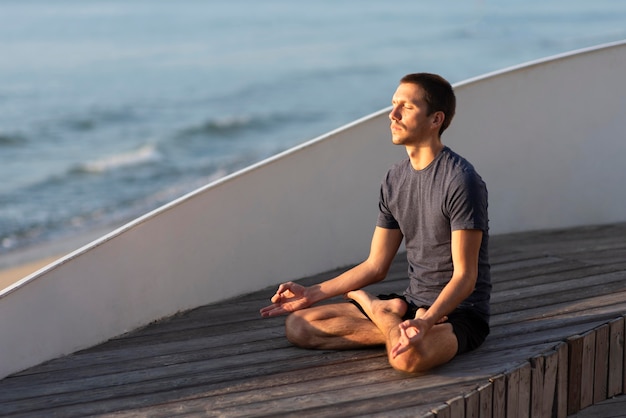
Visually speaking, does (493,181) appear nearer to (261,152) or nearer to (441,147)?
(441,147)

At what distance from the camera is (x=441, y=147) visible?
2971 mm

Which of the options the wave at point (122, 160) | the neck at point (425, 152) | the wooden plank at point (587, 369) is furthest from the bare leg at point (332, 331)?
the wave at point (122, 160)

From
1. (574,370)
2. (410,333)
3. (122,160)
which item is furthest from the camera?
(122,160)

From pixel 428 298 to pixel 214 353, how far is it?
74 centimetres

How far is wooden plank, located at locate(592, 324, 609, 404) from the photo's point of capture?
3.10 meters

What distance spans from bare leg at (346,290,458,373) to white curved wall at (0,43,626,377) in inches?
37.4

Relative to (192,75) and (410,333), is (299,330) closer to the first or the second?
(410,333)

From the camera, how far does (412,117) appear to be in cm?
289

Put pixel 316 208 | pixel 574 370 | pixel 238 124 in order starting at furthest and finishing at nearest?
pixel 238 124
pixel 316 208
pixel 574 370

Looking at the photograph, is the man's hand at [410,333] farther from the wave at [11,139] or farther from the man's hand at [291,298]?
the wave at [11,139]

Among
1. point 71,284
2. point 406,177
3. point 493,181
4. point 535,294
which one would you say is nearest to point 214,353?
point 71,284

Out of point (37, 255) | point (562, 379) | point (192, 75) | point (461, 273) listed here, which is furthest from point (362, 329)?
point (192, 75)

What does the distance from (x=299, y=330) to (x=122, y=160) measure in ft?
48.4

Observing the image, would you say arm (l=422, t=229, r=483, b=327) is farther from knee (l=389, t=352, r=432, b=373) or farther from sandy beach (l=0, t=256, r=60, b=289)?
sandy beach (l=0, t=256, r=60, b=289)
